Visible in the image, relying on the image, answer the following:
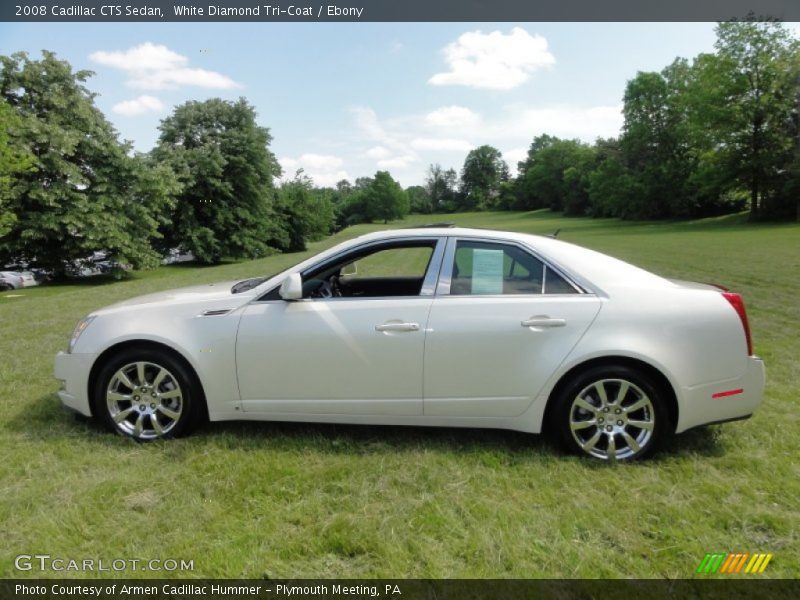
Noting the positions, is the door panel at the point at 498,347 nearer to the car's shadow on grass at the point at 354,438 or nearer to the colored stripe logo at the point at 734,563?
the car's shadow on grass at the point at 354,438

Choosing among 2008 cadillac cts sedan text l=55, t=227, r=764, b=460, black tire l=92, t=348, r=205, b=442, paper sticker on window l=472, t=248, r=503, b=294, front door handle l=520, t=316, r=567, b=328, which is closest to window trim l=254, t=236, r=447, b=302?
2008 cadillac cts sedan text l=55, t=227, r=764, b=460

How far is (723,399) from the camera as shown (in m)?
3.19

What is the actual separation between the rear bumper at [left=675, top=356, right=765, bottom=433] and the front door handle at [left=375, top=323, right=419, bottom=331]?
1.77 m

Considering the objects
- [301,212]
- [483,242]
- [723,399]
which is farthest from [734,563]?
[301,212]

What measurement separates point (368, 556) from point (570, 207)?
268 ft

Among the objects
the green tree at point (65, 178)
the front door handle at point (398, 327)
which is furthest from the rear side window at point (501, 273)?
the green tree at point (65, 178)

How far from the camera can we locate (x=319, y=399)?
3.40m

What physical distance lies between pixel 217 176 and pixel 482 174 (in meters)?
110

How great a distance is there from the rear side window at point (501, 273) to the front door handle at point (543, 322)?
0.74 ft

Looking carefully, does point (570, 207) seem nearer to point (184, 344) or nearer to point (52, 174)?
point (52, 174)

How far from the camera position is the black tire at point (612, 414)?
316cm

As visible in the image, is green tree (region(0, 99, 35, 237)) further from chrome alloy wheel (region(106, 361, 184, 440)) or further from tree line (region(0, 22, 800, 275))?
chrome alloy wheel (region(106, 361, 184, 440))

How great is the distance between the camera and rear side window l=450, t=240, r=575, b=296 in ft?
11.0

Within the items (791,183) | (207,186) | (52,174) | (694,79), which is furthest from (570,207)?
(52,174)
